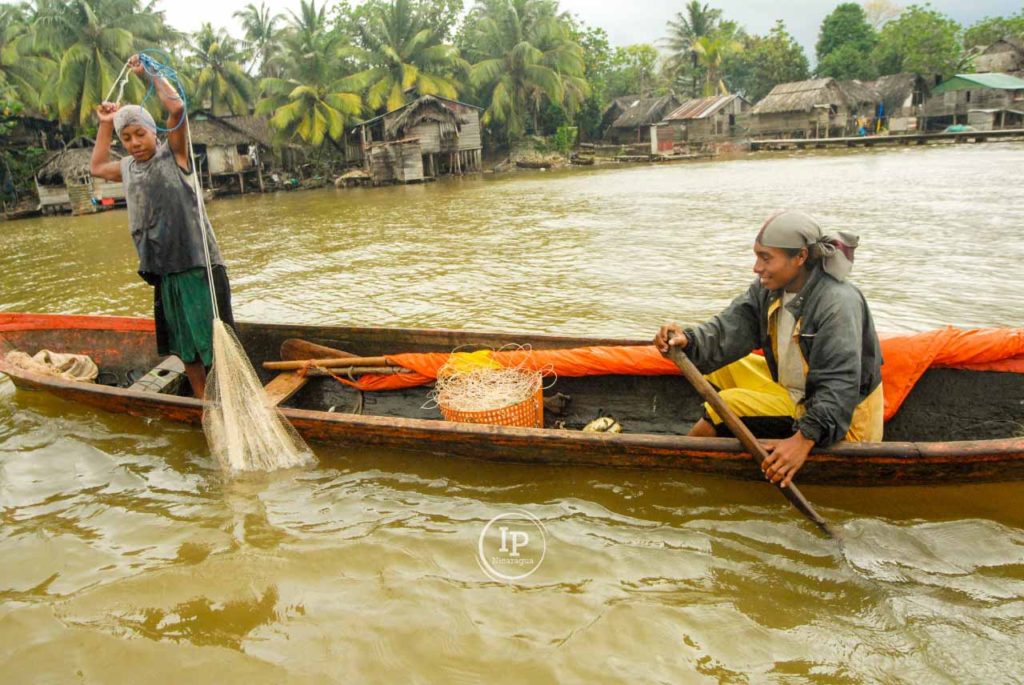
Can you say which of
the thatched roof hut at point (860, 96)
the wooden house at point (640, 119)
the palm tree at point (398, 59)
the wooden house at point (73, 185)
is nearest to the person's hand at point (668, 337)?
the wooden house at point (73, 185)

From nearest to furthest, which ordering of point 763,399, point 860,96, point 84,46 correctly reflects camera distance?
point 763,399, point 84,46, point 860,96

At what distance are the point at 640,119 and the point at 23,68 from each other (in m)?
28.4

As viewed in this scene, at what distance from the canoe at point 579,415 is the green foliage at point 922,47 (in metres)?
40.6

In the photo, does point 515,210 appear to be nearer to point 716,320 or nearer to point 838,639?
point 716,320

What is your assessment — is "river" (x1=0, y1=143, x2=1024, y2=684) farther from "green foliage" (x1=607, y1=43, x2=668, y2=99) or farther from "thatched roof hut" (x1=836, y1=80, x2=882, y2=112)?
"green foliage" (x1=607, y1=43, x2=668, y2=99)

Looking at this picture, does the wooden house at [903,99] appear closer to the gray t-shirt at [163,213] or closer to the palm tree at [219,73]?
the palm tree at [219,73]

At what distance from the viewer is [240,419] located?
3963 millimetres

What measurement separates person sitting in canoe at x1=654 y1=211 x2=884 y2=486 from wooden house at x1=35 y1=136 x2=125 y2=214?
24916 mm

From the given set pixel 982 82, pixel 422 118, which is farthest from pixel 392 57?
pixel 982 82

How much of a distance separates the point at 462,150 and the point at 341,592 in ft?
97.3

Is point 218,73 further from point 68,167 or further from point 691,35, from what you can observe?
point 691,35

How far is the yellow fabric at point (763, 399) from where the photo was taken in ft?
10.1

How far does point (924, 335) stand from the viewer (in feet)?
11.3

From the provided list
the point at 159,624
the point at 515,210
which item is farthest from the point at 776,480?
the point at 515,210
